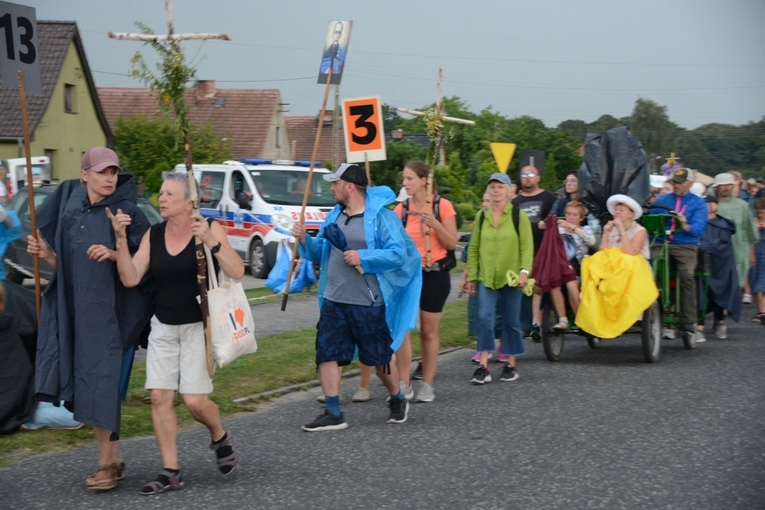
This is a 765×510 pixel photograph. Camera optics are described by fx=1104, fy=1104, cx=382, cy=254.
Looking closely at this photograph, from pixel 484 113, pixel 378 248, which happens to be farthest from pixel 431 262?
pixel 484 113

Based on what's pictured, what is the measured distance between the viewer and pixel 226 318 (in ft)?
19.9

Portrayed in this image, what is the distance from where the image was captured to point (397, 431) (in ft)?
25.5

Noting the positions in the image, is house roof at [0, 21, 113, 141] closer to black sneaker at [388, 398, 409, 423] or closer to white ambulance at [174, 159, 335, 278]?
white ambulance at [174, 159, 335, 278]

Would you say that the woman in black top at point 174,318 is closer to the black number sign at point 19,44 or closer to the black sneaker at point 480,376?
the black number sign at point 19,44

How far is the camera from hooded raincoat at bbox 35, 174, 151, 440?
598 centimetres

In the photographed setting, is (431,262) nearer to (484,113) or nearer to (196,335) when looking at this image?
(196,335)

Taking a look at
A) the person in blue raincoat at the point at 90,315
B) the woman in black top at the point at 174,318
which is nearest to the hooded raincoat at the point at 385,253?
the woman in black top at the point at 174,318

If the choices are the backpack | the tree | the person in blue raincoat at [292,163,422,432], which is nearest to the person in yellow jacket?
the backpack

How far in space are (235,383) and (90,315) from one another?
3.69 metres

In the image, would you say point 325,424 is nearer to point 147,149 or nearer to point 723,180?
point 723,180

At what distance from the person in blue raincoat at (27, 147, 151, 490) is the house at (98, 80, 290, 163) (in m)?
58.7

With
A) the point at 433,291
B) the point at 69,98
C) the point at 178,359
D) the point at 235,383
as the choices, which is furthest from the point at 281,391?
the point at 69,98

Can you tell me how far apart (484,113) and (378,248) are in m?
74.5

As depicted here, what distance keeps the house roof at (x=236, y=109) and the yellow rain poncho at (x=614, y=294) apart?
54.8m
